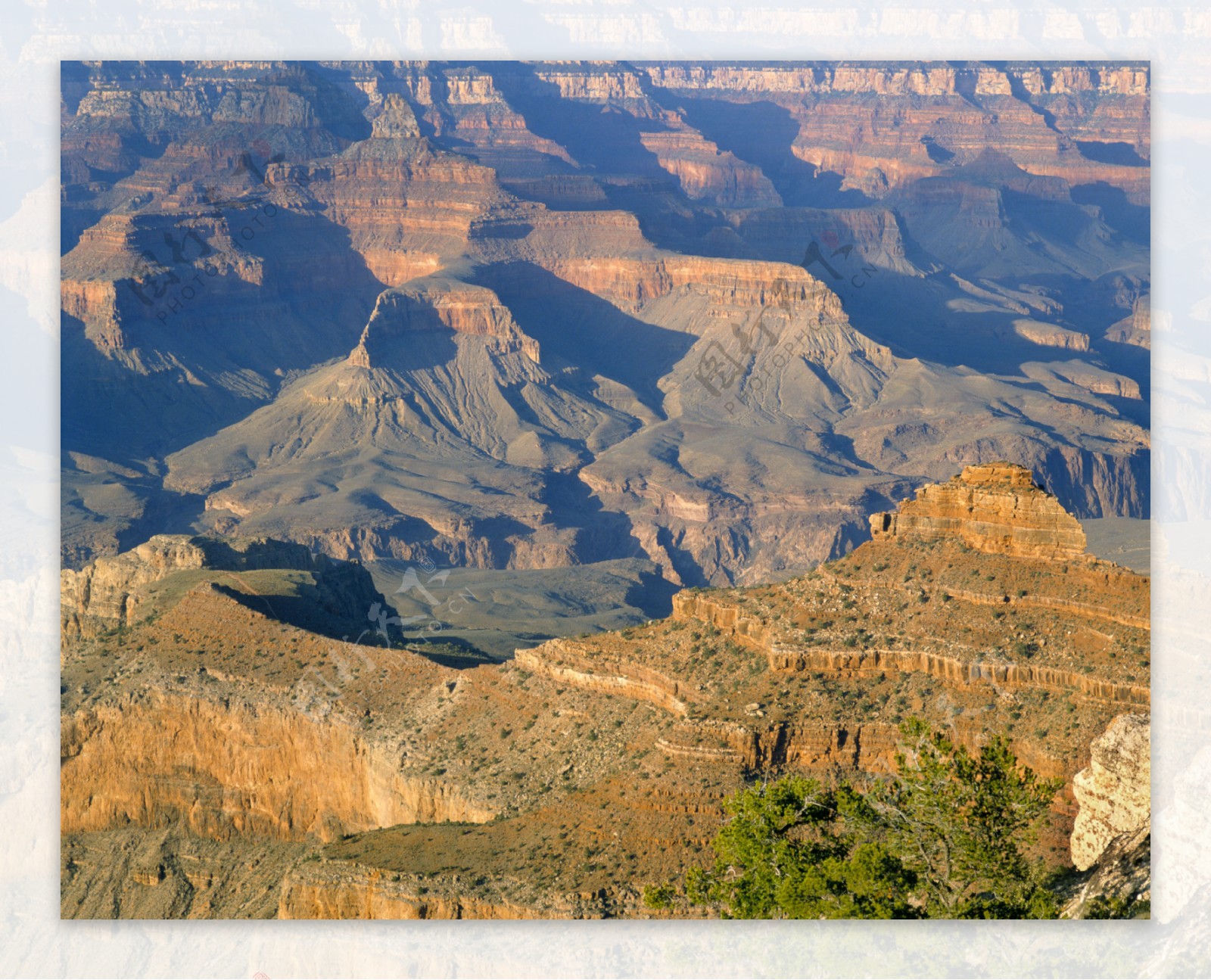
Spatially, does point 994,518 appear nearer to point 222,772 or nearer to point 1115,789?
point 1115,789

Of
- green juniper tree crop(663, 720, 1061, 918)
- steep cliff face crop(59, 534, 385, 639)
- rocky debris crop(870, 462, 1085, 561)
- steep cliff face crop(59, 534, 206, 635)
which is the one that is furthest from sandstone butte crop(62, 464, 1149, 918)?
steep cliff face crop(59, 534, 206, 635)

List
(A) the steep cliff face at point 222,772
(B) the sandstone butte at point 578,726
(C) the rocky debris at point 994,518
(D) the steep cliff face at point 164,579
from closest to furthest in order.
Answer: (B) the sandstone butte at point 578,726, (C) the rocky debris at point 994,518, (A) the steep cliff face at point 222,772, (D) the steep cliff face at point 164,579

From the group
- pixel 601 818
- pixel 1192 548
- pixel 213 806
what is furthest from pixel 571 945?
pixel 1192 548

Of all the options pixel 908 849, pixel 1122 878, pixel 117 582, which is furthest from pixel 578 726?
pixel 117 582

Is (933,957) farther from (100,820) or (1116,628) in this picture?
(100,820)

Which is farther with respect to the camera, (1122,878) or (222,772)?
(222,772)

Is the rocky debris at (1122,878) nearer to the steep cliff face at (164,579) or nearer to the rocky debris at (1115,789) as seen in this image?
the rocky debris at (1115,789)

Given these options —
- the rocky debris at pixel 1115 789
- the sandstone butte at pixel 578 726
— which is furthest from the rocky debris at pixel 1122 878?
the rocky debris at pixel 1115 789
